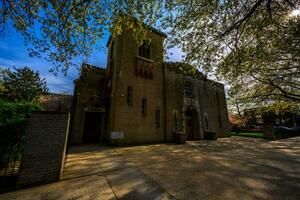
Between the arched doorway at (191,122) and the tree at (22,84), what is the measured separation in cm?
1654

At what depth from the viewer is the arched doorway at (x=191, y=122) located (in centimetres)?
1487

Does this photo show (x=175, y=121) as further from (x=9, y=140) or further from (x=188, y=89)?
(x=9, y=140)

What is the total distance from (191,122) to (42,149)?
46.0 ft

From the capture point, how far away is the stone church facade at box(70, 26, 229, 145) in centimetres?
1025

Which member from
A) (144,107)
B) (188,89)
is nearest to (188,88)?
(188,89)

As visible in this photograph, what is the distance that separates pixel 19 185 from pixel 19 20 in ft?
15.2

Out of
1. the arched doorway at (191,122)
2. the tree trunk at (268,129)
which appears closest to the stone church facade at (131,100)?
the arched doorway at (191,122)

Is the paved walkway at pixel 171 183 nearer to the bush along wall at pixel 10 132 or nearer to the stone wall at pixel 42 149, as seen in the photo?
the stone wall at pixel 42 149

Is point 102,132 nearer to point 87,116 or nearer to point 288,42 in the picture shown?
point 87,116

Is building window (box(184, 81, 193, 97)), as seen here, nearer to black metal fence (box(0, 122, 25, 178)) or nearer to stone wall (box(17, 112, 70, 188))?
stone wall (box(17, 112, 70, 188))

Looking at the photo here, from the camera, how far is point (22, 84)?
637 inches

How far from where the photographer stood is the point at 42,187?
3.33 meters

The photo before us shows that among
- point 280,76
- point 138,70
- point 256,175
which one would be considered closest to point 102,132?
point 138,70

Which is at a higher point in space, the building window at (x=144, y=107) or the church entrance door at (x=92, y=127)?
the building window at (x=144, y=107)
